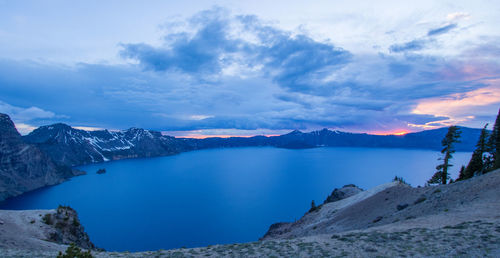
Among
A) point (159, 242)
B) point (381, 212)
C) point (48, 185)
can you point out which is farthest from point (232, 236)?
point (48, 185)

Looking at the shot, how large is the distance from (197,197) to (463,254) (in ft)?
386

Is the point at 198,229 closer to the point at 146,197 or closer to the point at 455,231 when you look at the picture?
the point at 146,197

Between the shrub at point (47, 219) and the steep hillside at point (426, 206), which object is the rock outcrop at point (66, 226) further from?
the steep hillside at point (426, 206)

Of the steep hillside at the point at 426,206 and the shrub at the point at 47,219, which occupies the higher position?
the steep hillside at the point at 426,206

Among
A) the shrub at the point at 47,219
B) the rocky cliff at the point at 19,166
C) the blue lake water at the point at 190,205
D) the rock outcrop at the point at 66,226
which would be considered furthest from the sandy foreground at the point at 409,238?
the rocky cliff at the point at 19,166

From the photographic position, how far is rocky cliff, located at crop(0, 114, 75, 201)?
16288 cm

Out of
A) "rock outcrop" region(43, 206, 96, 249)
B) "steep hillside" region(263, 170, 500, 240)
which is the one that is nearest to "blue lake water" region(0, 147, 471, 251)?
"rock outcrop" region(43, 206, 96, 249)

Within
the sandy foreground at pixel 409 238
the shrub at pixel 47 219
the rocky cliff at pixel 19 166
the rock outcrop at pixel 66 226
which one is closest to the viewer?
the sandy foreground at pixel 409 238

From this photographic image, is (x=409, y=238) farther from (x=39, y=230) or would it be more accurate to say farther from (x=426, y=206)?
(x=39, y=230)

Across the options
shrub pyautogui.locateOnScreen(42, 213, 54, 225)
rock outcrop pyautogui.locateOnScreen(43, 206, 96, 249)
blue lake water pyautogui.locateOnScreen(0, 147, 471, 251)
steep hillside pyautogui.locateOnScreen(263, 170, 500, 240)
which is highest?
steep hillside pyautogui.locateOnScreen(263, 170, 500, 240)

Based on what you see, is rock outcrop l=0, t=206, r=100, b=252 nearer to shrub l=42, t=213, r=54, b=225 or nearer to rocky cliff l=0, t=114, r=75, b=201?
shrub l=42, t=213, r=54, b=225

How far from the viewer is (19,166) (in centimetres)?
17850

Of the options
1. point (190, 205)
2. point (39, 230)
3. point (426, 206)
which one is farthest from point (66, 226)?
point (190, 205)

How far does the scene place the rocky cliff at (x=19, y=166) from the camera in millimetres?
162875
